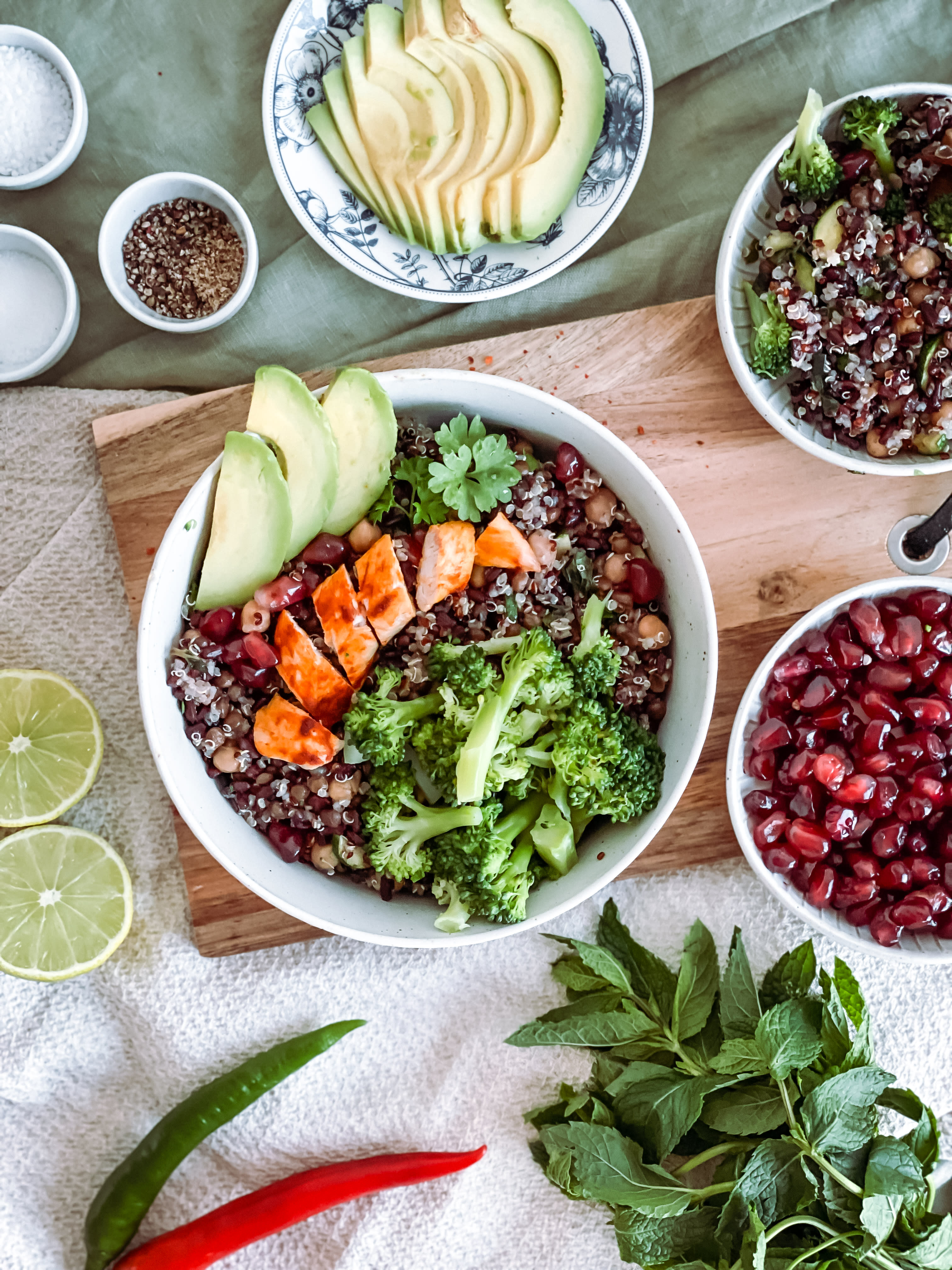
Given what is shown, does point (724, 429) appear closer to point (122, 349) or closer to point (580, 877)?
point (580, 877)

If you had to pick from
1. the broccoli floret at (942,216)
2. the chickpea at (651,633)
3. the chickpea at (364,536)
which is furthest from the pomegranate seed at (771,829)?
the broccoli floret at (942,216)

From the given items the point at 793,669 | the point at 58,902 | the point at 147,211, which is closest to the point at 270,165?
the point at 147,211

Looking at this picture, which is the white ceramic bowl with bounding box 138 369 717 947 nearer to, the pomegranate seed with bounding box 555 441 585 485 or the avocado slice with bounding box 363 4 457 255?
the pomegranate seed with bounding box 555 441 585 485

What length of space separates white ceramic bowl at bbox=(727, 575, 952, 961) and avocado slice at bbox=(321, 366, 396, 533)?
0.94 metres

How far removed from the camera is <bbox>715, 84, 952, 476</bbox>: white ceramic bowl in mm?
2301

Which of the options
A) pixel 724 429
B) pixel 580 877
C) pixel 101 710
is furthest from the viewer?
pixel 101 710

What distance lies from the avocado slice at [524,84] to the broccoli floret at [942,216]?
80cm

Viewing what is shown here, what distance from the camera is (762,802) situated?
7.54 ft

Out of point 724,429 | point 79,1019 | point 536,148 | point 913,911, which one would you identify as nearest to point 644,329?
point 724,429

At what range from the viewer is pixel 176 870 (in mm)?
2576

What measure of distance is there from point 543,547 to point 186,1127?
1654mm

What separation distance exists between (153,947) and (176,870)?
0.65ft

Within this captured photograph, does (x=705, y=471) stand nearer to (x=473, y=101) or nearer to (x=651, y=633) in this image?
(x=651, y=633)

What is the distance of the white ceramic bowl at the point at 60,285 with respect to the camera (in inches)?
102
